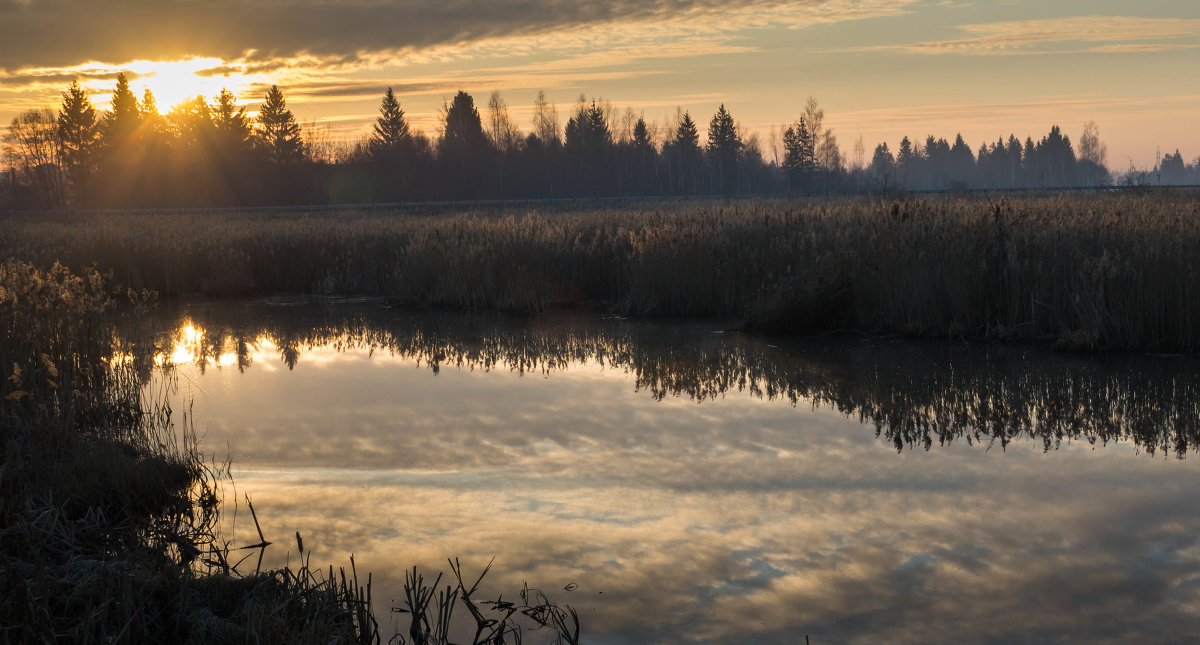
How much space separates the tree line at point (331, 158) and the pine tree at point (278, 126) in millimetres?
100

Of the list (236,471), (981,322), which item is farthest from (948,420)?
(236,471)

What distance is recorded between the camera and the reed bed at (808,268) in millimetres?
9617

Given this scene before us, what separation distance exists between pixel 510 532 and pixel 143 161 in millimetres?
61897

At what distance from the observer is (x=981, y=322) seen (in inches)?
417

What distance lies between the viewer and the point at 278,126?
6731 cm

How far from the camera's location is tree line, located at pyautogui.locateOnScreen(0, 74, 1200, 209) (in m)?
59.1

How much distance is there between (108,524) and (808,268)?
28.4 ft

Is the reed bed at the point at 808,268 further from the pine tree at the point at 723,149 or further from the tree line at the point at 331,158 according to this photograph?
the pine tree at the point at 723,149

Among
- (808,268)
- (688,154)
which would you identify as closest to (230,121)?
(688,154)

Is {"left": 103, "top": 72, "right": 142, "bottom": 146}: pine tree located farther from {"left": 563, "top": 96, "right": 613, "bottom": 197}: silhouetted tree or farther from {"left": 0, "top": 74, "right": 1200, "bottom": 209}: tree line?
{"left": 563, "top": 96, "right": 613, "bottom": 197}: silhouetted tree

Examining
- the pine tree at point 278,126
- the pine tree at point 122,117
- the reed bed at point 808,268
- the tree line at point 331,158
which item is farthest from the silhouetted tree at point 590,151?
the reed bed at point 808,268

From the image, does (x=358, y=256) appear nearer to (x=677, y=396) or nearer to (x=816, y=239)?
(x=816, y=239)

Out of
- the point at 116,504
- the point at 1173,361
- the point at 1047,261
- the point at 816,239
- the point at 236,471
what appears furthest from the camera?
the point at 816,239

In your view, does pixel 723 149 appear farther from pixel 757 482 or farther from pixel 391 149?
pixel 757 482
